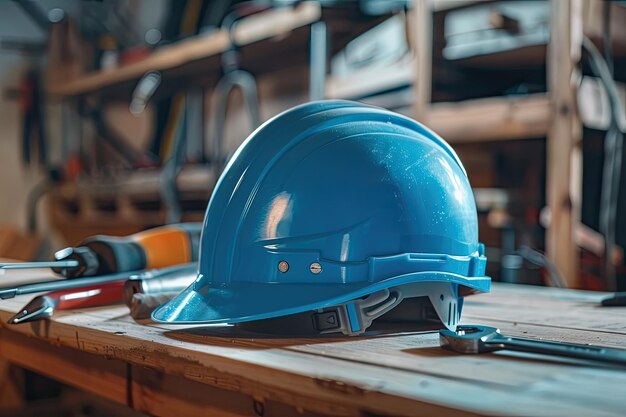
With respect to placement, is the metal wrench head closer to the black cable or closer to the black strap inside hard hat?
the black strap inside hard hat

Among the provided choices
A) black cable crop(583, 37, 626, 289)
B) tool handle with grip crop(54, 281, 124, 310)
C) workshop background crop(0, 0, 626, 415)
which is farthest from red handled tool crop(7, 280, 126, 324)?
black cable crop(583, 37, 626, 289)

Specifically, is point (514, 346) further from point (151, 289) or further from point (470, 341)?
point (151, 289)

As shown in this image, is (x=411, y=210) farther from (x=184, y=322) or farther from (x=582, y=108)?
(x=582, y=108)

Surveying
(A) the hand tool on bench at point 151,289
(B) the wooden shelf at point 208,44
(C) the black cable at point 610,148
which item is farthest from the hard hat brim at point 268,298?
(B) the wooden shelf at point 208,44

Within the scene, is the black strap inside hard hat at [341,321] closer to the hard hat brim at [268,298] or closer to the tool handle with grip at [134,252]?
the hard hat brim at [268,298]

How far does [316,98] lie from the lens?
2.21m

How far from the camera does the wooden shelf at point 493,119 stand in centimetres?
163

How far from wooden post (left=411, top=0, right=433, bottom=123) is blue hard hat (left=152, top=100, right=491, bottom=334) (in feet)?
3.09

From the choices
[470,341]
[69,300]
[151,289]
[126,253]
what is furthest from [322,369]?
[126,253]

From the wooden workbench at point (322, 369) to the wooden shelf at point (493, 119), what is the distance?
58cm

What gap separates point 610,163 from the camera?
174 cm

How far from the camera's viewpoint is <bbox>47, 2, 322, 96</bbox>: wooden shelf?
2215 millimetres

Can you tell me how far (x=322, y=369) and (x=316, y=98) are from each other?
62.4 inches

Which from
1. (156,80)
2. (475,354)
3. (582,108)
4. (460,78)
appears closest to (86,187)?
(156,80)
